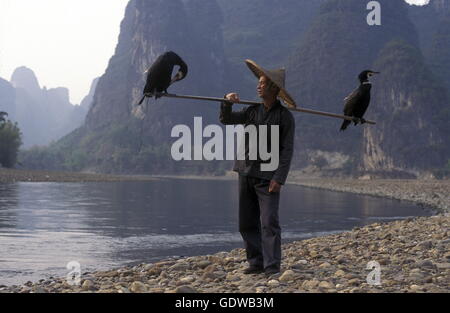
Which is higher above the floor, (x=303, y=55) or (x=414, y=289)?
(x=303, y=55)

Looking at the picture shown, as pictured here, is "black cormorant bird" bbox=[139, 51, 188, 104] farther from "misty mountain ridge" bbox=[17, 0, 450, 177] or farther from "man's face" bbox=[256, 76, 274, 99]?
"misty mountain ridge" bbox=[17, 0, 450, 177]

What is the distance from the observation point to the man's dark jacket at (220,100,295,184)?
22.1 feet

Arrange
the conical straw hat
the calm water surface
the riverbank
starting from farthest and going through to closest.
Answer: the calm water surface < the conical straw hat < the riverbank

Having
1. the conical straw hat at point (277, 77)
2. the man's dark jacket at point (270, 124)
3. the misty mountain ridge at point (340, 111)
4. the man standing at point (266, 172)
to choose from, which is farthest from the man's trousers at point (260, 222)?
the misty mountain ridge at point (340, 111)

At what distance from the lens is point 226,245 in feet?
55.6

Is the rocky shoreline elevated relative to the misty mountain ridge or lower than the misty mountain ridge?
lower

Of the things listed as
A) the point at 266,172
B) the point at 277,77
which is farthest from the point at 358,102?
the point at 266,172

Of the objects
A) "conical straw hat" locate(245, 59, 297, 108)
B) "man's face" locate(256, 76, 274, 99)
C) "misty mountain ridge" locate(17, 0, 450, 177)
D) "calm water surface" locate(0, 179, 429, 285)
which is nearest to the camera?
"conical straw hat" locate(245, 59, 297, 108)

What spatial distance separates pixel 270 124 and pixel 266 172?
23.6 inches

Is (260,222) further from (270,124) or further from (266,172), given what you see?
(270,124)

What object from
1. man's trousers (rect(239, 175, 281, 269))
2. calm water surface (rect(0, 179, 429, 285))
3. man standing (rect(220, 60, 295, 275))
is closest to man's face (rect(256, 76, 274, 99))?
man standing (rect(220, 60, 295, 275))
